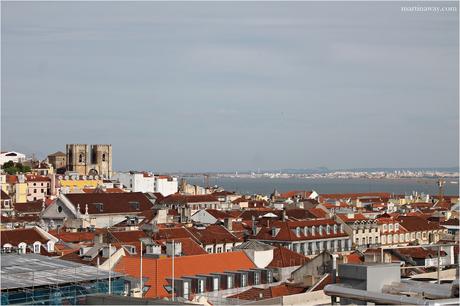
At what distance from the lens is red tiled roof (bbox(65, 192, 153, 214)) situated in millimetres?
70625

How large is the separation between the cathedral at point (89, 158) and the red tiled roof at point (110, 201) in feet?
193

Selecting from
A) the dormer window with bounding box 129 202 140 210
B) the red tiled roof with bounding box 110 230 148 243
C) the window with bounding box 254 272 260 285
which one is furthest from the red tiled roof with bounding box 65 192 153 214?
the window with bounding box 254 272 260 285

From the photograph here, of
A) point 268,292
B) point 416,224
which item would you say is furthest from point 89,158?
point 268,292

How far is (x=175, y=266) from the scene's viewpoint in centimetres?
3522

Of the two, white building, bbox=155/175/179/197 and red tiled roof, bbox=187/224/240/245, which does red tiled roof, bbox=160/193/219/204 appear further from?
white building, bbox=155/175/179/197

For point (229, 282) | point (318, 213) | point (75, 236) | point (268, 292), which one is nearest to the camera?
point (268, 292)

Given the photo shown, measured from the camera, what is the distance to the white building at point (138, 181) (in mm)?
118125

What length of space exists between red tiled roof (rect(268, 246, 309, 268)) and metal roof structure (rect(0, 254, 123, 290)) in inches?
540

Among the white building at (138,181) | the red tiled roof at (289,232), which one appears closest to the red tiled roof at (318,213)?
the red tiled roof at (289,232)

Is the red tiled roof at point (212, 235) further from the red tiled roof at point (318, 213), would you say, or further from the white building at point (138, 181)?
the white building at point (138, 181)

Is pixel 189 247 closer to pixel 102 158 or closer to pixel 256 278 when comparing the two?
pixel 256 278

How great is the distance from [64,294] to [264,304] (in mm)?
6432

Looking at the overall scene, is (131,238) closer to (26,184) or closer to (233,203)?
(233,203)

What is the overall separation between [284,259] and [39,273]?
17858mm
